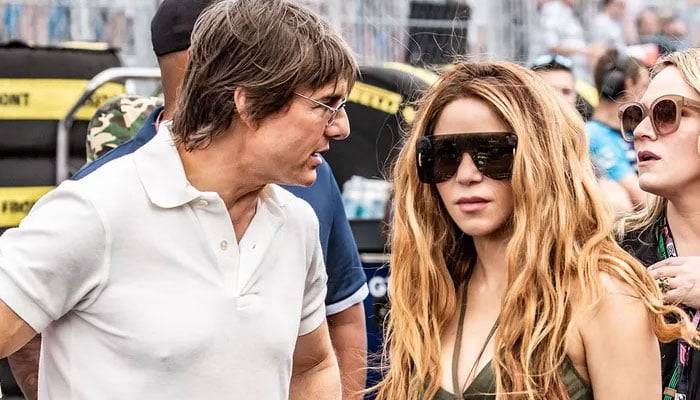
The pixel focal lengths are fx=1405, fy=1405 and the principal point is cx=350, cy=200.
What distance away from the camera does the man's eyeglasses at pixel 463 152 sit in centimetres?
306

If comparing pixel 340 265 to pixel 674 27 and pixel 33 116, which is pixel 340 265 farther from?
pixel 674 27

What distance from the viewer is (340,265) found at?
4.12 meters

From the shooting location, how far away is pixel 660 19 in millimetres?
12180

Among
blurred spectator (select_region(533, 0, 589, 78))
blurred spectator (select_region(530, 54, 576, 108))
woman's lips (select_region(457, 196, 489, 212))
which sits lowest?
woman's lips (select_region(457, 196, 489, 212))

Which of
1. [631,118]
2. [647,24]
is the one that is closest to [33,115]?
[631,118]

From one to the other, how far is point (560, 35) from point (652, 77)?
7.09 m

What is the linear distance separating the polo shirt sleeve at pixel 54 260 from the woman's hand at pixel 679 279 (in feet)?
4.45

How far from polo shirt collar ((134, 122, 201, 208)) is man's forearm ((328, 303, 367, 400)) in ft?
4.59

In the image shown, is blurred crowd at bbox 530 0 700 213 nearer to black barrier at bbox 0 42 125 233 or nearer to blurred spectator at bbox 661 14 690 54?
blurred spectator at bbox 661 14 690 54

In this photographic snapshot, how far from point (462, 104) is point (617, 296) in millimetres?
570

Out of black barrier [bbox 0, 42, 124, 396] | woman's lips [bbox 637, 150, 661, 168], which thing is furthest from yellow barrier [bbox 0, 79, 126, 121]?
woman's lips [bbox 637, 150, 661, 168]

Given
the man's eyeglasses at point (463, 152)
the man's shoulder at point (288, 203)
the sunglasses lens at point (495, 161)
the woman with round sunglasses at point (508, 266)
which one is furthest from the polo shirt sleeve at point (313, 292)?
the sunglasses lens at point (495, 161)

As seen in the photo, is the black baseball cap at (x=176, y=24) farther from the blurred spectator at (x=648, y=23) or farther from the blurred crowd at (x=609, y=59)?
the blurred spectator at (x=648, y=23)

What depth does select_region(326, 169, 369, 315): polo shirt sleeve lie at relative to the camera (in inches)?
159
